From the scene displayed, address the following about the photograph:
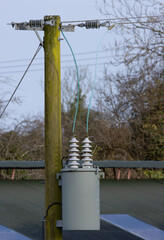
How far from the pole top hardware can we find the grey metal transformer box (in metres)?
1.89

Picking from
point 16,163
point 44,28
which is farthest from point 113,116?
point 44,28

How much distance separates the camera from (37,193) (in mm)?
9406

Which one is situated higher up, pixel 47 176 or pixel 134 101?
pixel 134 101

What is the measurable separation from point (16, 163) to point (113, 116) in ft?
50.9

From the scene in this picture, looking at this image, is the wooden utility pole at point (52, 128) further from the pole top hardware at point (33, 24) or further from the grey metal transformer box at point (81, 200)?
the grey metal transformer box at point (81, 200)

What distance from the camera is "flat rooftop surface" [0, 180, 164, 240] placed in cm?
790

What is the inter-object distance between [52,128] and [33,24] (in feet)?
4.52

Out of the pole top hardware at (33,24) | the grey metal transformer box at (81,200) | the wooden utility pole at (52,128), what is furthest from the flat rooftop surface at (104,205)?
the pole top hardware at (33,24)

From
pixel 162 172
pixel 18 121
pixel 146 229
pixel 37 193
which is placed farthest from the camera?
pixel 18 121

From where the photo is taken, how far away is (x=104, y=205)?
9.17 meters

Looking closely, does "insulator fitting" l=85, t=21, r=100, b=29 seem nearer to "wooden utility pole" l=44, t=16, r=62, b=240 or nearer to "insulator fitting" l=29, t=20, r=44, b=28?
"wooden utility pole" l=44, t=16, r=62, b=240

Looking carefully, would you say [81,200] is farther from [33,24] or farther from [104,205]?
[104,205]

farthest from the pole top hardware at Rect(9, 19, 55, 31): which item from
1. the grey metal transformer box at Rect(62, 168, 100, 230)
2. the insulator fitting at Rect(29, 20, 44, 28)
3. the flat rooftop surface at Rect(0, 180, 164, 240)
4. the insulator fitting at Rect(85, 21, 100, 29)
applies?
the flat rooftop surface at Rect(0, 180, 164, 240)

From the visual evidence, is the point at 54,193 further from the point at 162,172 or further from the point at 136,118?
the point at 136,118
